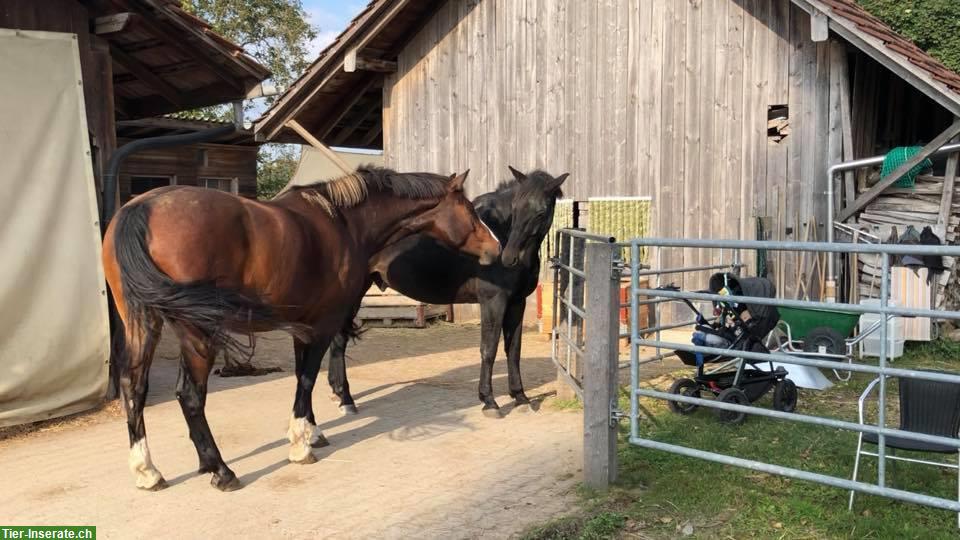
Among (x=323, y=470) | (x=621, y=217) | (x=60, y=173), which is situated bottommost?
(x=323, y=470)

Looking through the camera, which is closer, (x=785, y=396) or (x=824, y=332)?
(x=785, y=396)

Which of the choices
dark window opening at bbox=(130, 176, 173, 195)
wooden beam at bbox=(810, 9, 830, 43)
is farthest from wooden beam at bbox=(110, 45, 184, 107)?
dark window opening at bbox=(130, 176, 173, 195)

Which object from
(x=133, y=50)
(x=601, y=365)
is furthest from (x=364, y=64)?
(x=601, y=365)

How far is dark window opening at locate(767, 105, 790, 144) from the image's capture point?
933 centimetres

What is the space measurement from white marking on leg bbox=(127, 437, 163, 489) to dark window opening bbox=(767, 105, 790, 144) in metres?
7.99

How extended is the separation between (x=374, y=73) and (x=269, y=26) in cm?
1388

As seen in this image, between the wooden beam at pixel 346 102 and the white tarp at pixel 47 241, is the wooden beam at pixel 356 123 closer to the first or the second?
the wooden beam at pixel 346 102

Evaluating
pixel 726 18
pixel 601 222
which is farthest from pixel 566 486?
pixel 726 18

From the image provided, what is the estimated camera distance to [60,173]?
6023 millimetres

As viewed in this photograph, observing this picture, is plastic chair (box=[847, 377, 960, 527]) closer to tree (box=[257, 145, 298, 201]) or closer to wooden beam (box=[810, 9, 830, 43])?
wooden beam (box=[810, 9, 830, 43])

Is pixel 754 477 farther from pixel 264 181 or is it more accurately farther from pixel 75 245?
pixel 264 181

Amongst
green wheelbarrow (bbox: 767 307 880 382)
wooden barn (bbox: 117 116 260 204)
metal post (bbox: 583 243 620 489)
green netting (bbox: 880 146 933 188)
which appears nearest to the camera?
metal post (bbox: 583 243 620 489)

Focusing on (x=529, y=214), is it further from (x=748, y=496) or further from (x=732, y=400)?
(x=748, y=496)

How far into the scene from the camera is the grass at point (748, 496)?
3.76 metres
